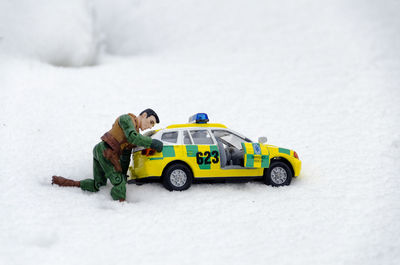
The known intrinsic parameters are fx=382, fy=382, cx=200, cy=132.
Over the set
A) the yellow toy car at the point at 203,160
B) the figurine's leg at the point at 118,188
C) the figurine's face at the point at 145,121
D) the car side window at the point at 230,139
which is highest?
the figurine's face at the point at 145,121

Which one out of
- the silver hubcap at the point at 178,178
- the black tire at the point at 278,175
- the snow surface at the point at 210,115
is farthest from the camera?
the black tire at the point at 278,175

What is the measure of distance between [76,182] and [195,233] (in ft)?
8.87

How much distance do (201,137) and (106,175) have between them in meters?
2.04

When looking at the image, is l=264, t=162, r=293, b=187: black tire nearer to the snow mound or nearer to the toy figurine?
the toy figurine

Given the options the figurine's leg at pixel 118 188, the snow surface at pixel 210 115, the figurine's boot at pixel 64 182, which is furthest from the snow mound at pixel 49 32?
the figurine's leg at pixel 118 188

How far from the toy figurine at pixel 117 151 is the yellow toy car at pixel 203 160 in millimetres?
320

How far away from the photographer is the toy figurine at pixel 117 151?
6730mm

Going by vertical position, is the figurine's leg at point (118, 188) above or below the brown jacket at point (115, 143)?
below

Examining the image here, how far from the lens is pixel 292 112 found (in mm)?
11820

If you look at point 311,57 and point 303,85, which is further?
point 311,57

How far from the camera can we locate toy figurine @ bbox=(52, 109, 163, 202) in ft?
22.1

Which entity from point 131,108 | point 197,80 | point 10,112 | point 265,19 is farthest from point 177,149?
point 265,19

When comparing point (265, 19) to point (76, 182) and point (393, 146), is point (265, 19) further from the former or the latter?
point (76, 182)

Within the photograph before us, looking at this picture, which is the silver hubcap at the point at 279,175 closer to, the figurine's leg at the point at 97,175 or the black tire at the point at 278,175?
the black tire at the point at 278,175
